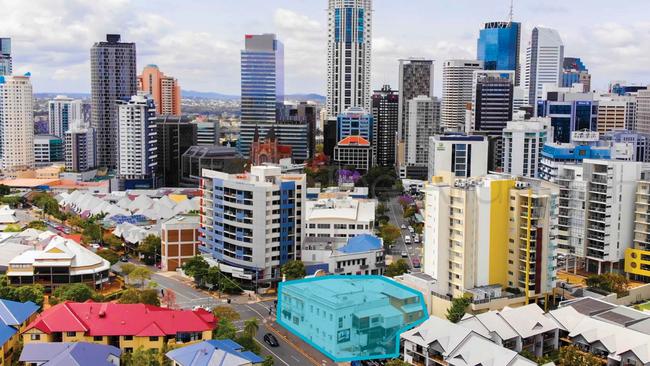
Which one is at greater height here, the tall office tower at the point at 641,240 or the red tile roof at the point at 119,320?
the tall office tower at the point at 641,240

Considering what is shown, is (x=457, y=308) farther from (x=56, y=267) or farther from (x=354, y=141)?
(x=354, y=141)

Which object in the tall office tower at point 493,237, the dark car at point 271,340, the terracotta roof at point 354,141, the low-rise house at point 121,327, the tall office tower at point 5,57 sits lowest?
the dark car at point 271,340

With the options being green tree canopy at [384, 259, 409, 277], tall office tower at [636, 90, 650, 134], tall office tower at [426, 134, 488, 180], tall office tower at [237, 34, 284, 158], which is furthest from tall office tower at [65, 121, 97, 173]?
tall office tower at [636, 90, 650, 134]

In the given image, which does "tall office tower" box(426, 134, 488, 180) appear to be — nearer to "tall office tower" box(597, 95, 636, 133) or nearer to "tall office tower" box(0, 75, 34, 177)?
"tall office tower" box(597, 95, 636, 133)

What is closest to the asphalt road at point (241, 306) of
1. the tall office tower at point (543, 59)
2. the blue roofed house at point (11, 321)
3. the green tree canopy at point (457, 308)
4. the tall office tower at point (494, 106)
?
the green tree canopy at point (457, 308)

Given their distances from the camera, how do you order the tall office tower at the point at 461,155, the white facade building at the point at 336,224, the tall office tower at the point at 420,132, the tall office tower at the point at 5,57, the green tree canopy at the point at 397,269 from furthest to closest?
1. the tall office tower at the point at 5,57
2. the tall office tower at the point at 420,132
3. the tall office tower at the point at 461,155
4. the white facade building at the point at 336,224
5. the green tree canopy at the point at 397,269

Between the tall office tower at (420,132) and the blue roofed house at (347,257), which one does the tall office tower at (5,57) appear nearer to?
the tall office tower at (420,132)

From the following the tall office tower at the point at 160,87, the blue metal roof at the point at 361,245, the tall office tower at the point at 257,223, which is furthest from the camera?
the tall office tower at the point at 160,87
